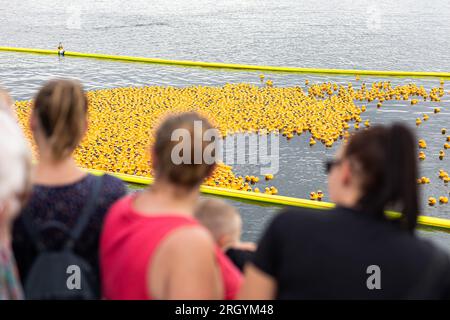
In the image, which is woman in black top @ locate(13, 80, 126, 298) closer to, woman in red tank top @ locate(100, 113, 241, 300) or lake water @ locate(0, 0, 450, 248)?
woman in red tank top @ locate(100, 113, 241, 300)

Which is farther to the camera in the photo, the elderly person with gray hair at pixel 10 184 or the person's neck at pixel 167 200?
the person's neck at pixel 167 200

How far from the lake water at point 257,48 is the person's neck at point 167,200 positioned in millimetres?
5469

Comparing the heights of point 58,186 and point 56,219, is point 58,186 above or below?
above

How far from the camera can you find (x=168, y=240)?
7.26 ft

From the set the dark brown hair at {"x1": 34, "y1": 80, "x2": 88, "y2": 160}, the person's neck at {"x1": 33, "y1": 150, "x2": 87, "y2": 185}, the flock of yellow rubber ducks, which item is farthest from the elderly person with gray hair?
the flock of yellow rubber ducks

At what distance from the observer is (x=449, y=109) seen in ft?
48.7

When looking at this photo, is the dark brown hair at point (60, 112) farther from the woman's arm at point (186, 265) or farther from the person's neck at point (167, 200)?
the woman's arm at point (186, 265)

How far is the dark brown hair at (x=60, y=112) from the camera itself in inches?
105

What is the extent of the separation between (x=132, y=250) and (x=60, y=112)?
774 millimetres

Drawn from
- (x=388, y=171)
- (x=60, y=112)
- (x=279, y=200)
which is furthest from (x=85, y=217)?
(x=279, y=200)

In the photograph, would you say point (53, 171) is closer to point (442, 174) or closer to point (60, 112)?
point (60, 112)

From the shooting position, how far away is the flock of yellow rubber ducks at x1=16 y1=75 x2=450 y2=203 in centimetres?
1069

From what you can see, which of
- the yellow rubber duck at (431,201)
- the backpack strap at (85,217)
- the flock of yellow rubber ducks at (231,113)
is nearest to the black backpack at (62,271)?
the backpack strap at (85,217)

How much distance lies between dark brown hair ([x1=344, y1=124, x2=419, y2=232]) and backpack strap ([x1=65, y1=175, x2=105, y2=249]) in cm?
129
